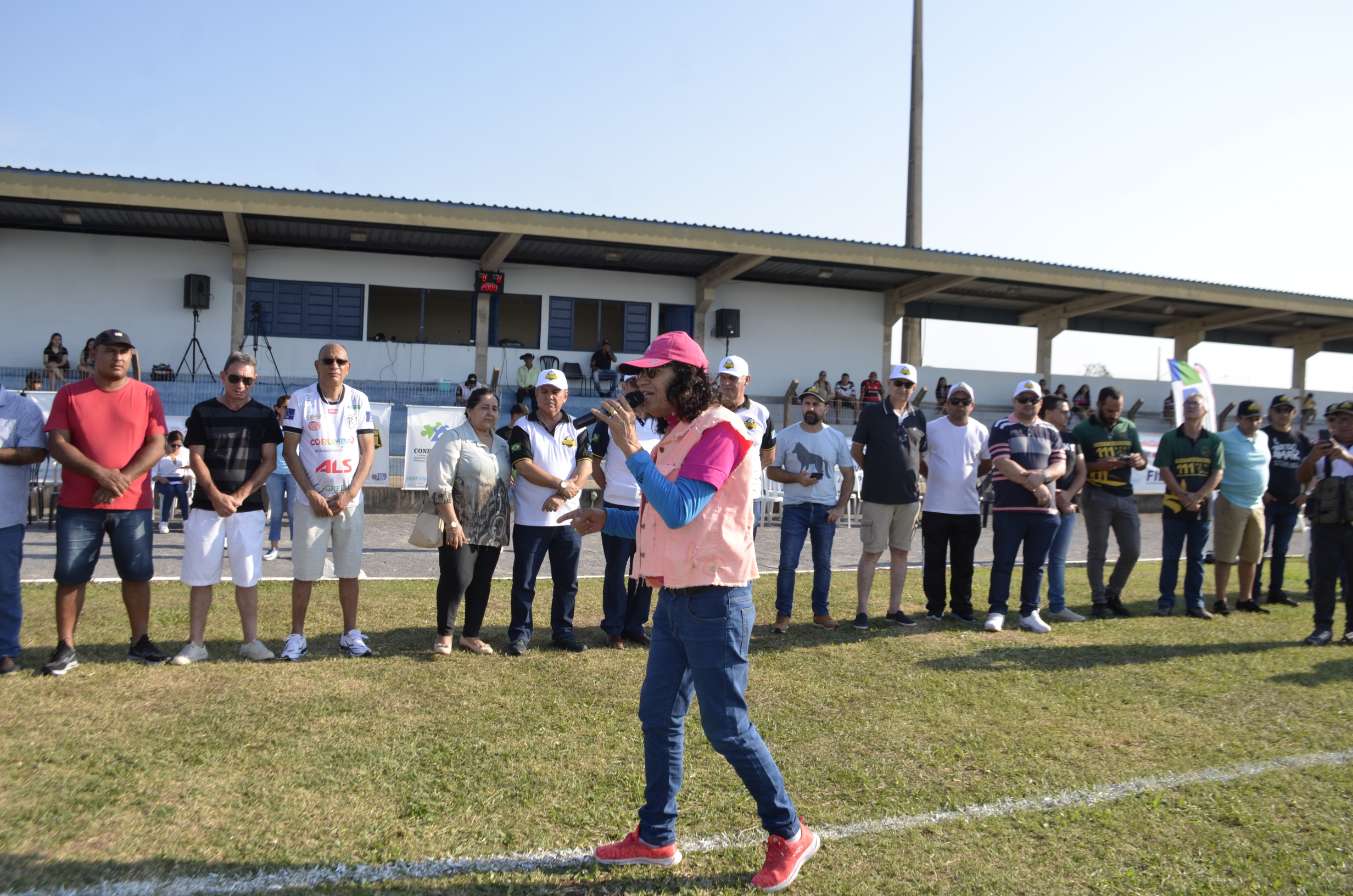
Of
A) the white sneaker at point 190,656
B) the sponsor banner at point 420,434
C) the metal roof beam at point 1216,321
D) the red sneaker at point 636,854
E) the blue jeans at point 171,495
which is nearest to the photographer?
the red sneaker at point 636,854

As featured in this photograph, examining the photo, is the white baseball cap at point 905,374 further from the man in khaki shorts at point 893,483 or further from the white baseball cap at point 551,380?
the white baseball cap at point 551,380

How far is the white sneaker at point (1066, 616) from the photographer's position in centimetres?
784

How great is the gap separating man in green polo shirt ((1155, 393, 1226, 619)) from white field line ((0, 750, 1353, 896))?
177 inches

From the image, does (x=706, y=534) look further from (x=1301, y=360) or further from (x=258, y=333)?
(x=1301, y=360)

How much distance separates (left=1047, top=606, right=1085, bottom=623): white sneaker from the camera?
784 cm

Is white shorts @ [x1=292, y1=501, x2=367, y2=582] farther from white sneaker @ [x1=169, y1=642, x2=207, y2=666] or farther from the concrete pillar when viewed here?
the concrete pillar

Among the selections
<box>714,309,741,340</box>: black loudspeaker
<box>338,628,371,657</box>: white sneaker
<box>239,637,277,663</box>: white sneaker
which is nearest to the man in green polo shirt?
<box>338,628,371,657</box>: white sneaker

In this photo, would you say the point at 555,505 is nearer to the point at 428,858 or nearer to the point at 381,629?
the point at 381,629

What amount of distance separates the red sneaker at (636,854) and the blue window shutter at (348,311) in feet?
65.4

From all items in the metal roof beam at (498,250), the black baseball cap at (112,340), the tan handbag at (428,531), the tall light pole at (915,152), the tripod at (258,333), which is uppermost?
the tall light pole at (915,152)

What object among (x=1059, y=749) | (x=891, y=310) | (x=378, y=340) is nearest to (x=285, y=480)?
(x=1059, y=749)

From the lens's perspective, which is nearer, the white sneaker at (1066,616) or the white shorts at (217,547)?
the white shorts at (217,547)

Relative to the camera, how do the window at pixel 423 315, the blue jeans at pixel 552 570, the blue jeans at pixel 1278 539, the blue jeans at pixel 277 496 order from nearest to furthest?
the blue jeans at pixel 552 570
the blue jeans at pixel 1278 539
the blue jeans at pixel 277 496
the window at pixel 423 315

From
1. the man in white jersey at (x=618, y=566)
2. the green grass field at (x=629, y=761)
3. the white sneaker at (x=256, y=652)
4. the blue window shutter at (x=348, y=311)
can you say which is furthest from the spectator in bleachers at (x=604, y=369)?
the white sneaker at (x=256, y=652)
